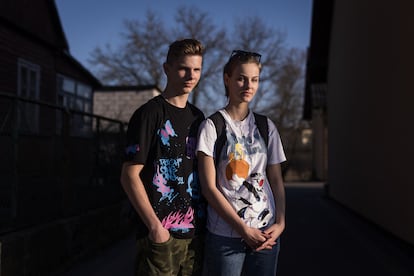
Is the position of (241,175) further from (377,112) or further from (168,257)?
(377,112)

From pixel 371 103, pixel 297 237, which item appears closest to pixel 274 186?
pixel 297 237

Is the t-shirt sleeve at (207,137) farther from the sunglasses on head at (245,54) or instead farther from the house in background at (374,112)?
the house in background at (374,112)

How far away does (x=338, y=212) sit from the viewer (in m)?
9.99

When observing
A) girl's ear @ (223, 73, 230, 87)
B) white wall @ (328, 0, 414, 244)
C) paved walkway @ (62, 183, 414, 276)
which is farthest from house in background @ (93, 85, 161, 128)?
girl's ear @ (223, 73, 230, 87)

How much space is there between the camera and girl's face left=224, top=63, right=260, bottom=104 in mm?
2166

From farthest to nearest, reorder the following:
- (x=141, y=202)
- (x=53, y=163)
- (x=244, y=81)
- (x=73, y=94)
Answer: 1. (x=73, y=94)
2. (x=53, y=163)
3. (x=244, y=81)
4. (x=141, y=202)

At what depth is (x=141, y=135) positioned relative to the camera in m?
2.02

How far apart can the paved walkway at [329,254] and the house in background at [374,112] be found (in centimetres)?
27

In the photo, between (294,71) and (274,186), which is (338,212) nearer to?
(274,186)

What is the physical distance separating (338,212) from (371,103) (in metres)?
3.24

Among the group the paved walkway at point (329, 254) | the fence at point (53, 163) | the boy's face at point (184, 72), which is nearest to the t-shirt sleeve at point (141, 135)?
the boy's face at point (184, 72)

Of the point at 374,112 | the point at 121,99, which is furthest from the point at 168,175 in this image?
the point at 121,99

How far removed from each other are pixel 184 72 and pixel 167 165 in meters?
0.46

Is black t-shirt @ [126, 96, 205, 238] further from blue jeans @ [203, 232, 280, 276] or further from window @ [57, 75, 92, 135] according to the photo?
window @ [57, 75, 92, 135]
